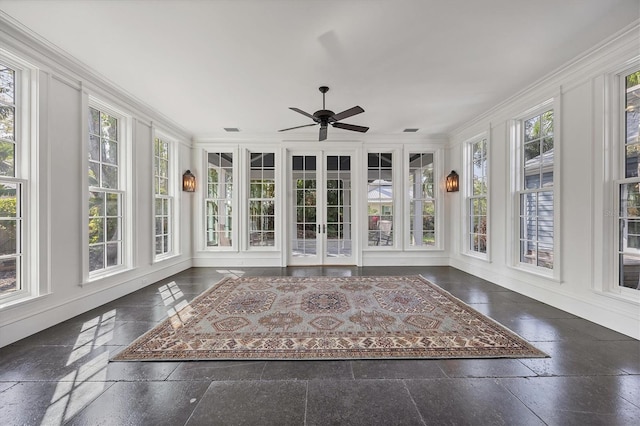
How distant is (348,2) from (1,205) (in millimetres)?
3724

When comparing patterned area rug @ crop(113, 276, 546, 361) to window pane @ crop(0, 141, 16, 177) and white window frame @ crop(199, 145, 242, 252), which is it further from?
window pane @ crop(0, 141, 16, 177)

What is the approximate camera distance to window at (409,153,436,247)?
6137 mm

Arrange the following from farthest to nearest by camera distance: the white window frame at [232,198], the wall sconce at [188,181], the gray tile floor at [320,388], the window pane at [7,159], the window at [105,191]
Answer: the white window frame at [232,198]
the wall sconce at [188,181]
the window at [105,191]
the window pane at [7,159]
the gray tile floor at [320,388]

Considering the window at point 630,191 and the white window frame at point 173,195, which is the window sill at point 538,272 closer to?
the window at point 630,191

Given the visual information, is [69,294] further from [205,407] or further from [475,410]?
[475,410]

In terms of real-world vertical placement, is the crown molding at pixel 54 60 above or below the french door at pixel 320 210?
above

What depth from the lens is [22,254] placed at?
272 centimetres

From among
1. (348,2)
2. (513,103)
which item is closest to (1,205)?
(348,2)

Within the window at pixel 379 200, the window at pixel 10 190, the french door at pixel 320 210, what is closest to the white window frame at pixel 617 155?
the window at pixel 379 200

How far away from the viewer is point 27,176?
9.02 feet

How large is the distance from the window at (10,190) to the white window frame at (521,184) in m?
6.09

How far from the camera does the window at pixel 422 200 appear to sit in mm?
6137

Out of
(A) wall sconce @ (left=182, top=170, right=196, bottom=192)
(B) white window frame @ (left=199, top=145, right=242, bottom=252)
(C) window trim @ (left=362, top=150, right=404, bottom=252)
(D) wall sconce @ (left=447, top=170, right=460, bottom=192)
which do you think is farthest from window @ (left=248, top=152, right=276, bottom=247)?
(D) wall sconce @ (left=447, top=170, right=460, bottom=192)

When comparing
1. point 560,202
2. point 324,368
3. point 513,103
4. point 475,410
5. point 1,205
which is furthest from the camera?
point 513,103
